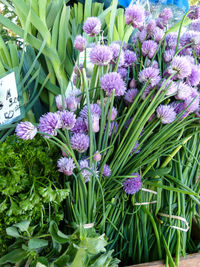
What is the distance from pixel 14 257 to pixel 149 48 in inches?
19.7

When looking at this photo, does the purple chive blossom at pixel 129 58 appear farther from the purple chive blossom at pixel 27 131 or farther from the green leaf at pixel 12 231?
the green leaf at pixel 12 231

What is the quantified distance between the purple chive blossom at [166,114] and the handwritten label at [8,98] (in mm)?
333

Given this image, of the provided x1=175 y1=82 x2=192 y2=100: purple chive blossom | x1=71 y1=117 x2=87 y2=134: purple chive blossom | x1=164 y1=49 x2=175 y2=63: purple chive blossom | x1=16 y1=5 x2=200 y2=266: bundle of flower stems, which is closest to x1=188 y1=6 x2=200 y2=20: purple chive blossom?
x1=16 y1=5 x2=200 y2=266: bundle of flower stems

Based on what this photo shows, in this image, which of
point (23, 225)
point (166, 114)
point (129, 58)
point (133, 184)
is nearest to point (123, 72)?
point (129, 58)

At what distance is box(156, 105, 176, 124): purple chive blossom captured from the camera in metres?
0.51

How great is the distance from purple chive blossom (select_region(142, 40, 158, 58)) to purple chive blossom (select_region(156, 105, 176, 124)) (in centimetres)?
15

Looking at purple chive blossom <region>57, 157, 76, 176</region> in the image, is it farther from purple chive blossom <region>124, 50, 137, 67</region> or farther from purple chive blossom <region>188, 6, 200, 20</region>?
purple chive blossom <region>188, 6, 200, 20</region>

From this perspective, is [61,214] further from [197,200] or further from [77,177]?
[197,200]

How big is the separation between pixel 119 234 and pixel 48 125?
1.15ft

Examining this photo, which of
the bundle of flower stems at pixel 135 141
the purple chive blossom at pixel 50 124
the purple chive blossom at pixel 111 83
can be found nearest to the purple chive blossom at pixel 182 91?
the bundle of flower stems at pixel 135 141

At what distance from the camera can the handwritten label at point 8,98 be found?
0.61 m

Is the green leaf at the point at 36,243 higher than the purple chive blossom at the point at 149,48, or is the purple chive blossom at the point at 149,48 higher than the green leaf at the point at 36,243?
the purple chive blossom at the point at 149,48

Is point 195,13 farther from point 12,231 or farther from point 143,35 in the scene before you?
point 12,231

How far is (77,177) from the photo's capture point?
0.52 metres
